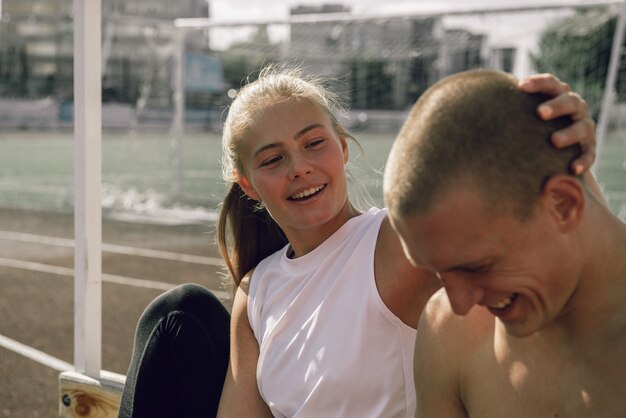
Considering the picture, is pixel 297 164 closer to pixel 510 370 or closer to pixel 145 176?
pixel 510 370

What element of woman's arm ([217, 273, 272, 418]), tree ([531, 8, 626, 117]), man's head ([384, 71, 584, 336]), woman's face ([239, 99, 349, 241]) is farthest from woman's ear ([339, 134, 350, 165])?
tree ([531, 8, 626, 117])

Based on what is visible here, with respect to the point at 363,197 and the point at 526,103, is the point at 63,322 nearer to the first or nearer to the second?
the point at 363,197

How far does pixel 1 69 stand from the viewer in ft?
145

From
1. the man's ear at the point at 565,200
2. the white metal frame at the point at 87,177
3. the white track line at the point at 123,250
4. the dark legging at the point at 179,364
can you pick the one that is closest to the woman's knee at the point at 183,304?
the dark legging at the point at 179,364

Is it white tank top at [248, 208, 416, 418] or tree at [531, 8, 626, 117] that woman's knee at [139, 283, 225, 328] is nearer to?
white tank top at [248, 208, 416, 418]

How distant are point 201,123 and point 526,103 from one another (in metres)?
26.8

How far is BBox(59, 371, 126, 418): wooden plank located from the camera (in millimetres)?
3070

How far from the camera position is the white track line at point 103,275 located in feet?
25.8

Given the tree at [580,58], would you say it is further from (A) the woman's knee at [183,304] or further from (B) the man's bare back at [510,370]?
(B) the man's bare back at [510,370]

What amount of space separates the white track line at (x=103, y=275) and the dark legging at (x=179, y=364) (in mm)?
4566

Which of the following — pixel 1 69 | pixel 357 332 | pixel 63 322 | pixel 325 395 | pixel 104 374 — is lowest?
pixel 1 69

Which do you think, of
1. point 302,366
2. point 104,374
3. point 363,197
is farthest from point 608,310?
point 104,374

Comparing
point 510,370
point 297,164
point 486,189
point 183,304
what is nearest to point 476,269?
point 486,189

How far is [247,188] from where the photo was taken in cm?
258
